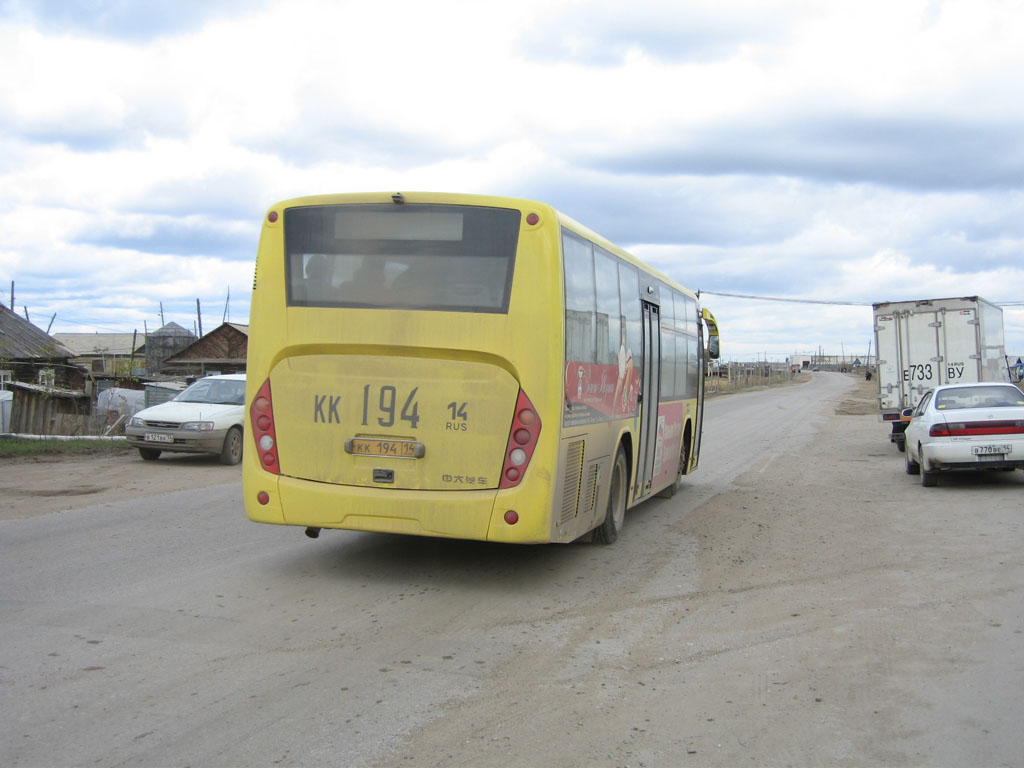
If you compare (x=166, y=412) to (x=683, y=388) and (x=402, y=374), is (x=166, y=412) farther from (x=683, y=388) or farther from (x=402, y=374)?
(x=402, y=374)

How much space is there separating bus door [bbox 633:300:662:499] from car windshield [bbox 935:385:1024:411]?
19.1 feet

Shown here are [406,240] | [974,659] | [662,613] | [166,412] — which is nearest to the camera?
[974,659]

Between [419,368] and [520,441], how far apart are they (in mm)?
933

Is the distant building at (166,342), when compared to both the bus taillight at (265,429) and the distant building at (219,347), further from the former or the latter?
the bus taillight at (265,429)

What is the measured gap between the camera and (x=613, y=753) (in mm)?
4328

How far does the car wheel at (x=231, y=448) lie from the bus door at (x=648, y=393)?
840 cm

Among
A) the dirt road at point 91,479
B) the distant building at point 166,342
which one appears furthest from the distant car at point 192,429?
the distant building at point 166,342

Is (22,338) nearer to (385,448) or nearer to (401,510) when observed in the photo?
(385,448)

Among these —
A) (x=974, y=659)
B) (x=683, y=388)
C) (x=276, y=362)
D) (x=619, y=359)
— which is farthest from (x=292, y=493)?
(x=683, y=388)

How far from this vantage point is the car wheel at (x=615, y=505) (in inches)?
376

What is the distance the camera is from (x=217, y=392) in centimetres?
1806

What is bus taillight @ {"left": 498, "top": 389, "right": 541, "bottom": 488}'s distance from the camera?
7.21 meters

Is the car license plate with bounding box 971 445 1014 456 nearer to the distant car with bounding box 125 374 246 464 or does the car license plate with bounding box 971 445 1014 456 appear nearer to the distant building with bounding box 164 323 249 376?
the distant car with bounding box 125 374 246 464

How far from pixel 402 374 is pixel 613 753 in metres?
3.72
